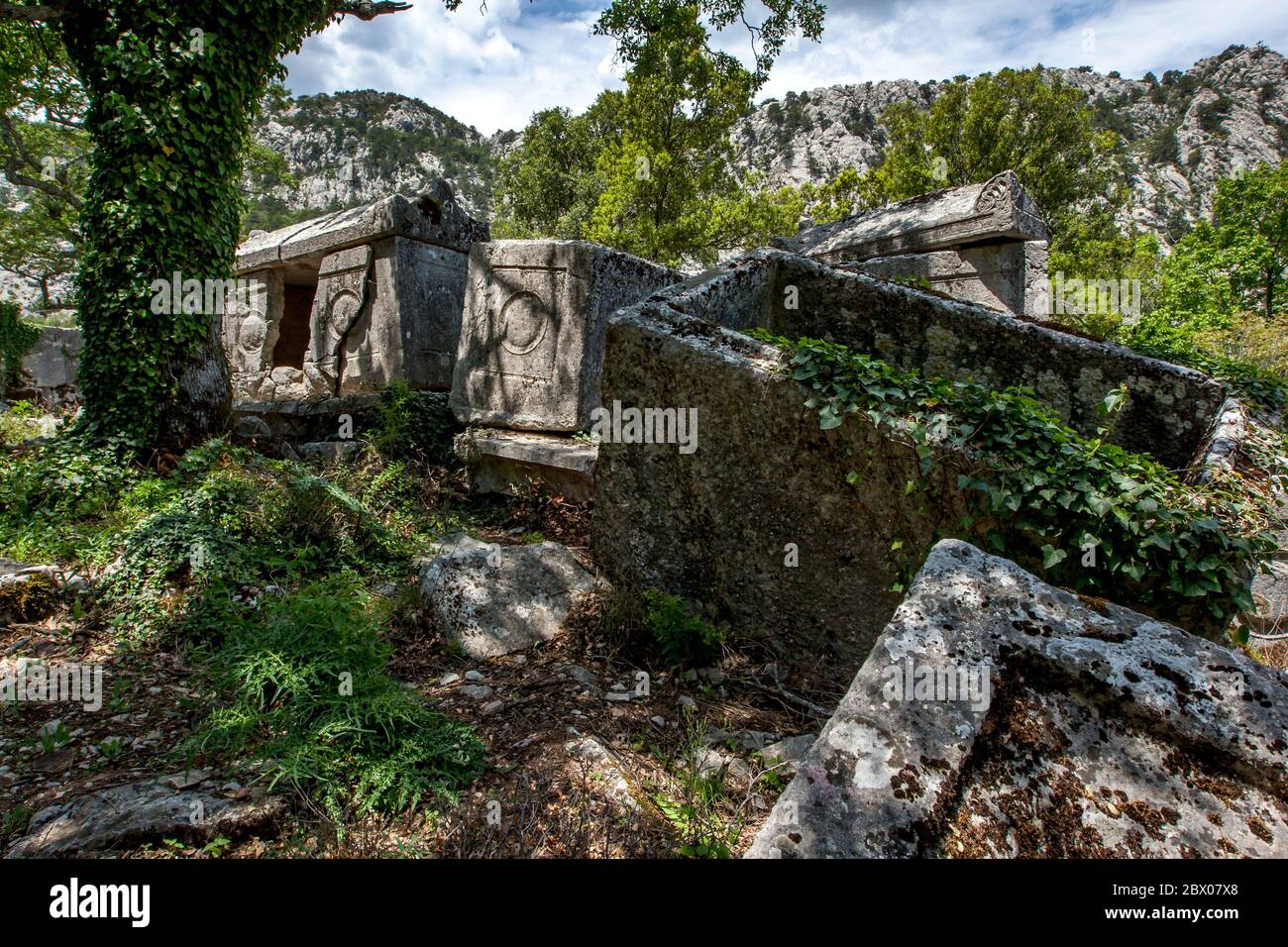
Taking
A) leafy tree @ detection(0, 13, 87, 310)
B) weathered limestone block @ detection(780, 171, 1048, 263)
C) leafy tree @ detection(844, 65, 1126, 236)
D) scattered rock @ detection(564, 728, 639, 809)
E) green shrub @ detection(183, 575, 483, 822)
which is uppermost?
leafy tree @ detection(844, 65, 1126, 236)

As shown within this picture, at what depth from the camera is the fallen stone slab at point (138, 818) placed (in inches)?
74.2

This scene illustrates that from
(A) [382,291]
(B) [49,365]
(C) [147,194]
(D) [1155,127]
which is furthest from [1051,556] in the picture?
(D) [1155,127]

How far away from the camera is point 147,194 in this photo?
17.1ft

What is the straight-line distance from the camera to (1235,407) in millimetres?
3236

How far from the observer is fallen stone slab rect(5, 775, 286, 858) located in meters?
1.88

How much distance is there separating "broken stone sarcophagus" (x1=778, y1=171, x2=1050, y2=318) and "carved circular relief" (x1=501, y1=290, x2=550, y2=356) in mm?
2667

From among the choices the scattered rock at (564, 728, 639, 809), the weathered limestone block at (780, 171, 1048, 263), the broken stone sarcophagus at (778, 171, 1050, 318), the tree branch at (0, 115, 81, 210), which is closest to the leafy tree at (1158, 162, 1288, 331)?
the weathered limestone block at (780, 171, 1048, 263)

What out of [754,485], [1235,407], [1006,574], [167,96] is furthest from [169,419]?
[1235,407]

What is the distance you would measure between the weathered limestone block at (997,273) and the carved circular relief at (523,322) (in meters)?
3.00

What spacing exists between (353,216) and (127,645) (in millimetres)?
5574

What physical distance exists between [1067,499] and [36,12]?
7468 mm

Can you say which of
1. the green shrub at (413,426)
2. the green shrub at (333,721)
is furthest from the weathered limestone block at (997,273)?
the green shrub at (333,721)

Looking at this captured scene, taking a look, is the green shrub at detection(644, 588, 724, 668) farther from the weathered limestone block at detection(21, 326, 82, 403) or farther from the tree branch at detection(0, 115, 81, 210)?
the weathered limestone block at detection(21, 326, 82, 403)
